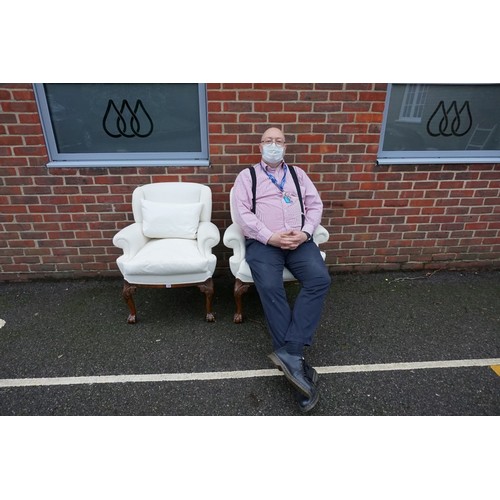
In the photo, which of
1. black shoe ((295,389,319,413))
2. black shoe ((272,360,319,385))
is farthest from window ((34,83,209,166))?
black shoe ((295,389,319,413))

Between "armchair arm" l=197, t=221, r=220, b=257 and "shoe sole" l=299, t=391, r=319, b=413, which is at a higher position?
"armchair arm" l=197, t=221, r=220, b=257

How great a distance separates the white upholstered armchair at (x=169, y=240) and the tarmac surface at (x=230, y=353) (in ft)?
1.08

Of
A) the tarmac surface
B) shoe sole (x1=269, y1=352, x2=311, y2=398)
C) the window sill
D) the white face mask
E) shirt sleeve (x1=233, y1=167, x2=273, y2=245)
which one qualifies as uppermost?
the white face mask

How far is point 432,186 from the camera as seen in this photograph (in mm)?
3273

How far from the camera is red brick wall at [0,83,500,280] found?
2.88 metres

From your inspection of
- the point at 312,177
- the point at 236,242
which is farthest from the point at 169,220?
the point at 312,177

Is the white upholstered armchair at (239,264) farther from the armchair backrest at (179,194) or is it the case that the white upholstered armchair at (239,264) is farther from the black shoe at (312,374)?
the black shoe at (312,374)

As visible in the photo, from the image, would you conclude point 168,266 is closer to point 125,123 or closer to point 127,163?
point 127,163

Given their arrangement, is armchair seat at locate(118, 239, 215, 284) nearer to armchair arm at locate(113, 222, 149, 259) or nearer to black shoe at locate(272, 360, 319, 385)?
armchair arm at locate(113, 222, 149, 259)

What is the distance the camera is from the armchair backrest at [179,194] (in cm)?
298

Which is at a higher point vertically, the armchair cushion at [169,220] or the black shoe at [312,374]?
the armchair cushion at [169,220]

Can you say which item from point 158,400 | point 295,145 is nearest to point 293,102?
point 295,145

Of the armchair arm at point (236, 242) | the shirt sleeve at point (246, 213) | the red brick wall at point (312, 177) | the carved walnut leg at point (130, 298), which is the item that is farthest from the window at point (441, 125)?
the carved walnut leg at point (130, 298)

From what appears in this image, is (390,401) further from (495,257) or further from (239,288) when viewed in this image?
(495,257)
